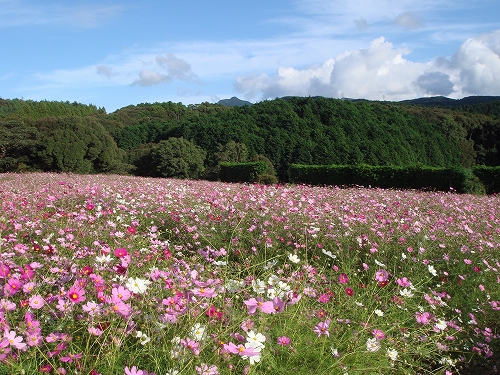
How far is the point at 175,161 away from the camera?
35.2 m

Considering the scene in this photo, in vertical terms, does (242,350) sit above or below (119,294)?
below

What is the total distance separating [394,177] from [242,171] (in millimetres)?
9258

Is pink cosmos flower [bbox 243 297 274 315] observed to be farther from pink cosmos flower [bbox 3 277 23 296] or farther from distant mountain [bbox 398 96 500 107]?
distant mountain [bbox 398 96 500 107]

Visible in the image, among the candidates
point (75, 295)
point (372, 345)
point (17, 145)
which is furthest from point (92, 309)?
point (17, 145)

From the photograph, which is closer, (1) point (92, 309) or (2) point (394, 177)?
(1) point (92, 309)

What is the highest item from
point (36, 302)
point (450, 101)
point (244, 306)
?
point (450, 101)

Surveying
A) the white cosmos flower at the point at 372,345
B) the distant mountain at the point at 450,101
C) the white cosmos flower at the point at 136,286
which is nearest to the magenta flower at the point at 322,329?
the white cosmos flower at the point at 372,345

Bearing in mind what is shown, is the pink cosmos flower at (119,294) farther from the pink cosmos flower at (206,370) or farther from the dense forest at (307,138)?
the dense forest at (307,138)

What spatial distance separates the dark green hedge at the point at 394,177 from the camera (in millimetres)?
15367

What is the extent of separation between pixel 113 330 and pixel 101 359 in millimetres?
117

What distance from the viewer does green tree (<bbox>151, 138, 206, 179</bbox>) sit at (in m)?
35.3

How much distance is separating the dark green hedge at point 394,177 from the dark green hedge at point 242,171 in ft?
6.82

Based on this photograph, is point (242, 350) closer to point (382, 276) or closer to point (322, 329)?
point (322, 329)

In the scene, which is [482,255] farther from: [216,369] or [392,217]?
[216,369]
